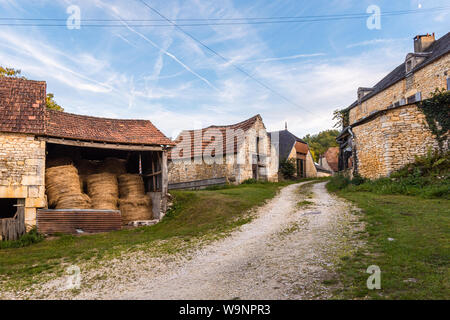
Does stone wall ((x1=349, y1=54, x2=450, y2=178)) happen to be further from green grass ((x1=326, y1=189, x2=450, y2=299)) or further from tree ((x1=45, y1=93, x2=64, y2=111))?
tree ((x1=45, y1=93, x2=64, y2=111))

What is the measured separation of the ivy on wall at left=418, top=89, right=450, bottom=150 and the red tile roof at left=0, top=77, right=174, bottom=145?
14.0 m

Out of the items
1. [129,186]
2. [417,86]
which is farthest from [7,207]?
[417,86]

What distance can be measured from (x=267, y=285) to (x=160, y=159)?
12438mm

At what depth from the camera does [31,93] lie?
1484 cm

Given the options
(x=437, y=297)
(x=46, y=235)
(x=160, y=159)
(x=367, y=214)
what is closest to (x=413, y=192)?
(x=367, y=214)

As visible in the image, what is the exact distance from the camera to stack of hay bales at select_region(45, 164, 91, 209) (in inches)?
544

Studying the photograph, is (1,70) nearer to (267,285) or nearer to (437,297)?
(267,285)

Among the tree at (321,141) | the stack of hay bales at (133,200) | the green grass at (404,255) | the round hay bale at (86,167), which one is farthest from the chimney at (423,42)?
the tree at (321,141)

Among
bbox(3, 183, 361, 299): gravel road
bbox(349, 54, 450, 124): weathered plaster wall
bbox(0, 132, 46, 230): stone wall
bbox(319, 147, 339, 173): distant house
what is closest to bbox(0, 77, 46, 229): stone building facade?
bbox(0, 132, 46, 230): stone wall

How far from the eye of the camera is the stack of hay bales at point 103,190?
1497 centimetres

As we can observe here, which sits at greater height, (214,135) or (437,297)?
(214,135)

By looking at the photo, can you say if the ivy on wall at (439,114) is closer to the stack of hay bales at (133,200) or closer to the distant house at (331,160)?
the stack of hay bales at (133,200)

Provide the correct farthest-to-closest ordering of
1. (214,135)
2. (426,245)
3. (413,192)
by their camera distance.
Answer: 1. (214,135)
2. (413,192)
3. (426,245)

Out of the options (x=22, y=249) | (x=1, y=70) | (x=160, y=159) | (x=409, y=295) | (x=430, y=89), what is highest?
(x=1, y=70)
